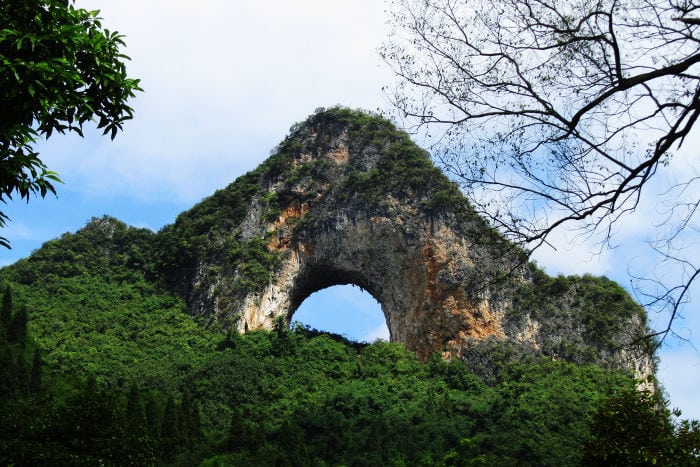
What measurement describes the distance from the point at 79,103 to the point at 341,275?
36676 millimetres

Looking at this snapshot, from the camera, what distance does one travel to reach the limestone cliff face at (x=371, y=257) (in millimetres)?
39906

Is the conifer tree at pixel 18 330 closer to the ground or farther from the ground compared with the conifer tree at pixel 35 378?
farther from the ground

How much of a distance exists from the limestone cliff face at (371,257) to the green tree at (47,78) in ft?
99.4

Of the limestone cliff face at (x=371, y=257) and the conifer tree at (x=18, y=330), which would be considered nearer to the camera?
the conifer tree at (x=18, y=330)

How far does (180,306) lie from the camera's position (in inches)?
1796

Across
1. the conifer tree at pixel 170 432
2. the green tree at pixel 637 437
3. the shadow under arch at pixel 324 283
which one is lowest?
the green tree at pixel 637 437

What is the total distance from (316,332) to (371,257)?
17.3ft

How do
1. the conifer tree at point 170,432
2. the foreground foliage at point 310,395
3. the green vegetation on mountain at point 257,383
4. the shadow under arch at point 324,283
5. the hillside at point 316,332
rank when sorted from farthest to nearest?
the shadow under arch at point 324,283 < the hillside at point 316,332 < the green vegetation on mountain at point 257,383 < the foreground foliage at point 310,395 < the conifer tree at point 170,432

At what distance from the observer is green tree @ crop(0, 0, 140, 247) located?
716cm

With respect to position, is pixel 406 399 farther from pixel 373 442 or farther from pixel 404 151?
pixel 404 151

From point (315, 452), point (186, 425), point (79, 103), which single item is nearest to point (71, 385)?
point (186, 425)

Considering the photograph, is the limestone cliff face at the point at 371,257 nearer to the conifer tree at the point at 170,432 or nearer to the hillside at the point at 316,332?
the hillside at the point at 316,332

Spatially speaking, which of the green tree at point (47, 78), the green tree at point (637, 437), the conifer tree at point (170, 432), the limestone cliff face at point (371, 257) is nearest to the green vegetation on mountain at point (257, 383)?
the conifer tree at point (170, 432)

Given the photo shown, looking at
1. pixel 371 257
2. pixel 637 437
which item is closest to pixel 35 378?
pixel 371 257
